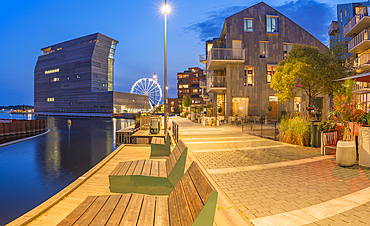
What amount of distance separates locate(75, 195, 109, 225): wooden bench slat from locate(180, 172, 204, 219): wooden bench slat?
1.07 m

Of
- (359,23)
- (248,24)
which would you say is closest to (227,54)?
(248,24)

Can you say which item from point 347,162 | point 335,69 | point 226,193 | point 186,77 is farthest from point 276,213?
point 186,77

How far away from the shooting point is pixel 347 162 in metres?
Result: 5.70

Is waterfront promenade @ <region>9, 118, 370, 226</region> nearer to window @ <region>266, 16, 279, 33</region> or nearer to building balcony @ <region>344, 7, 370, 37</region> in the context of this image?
window @ <region>266, 16, 279, 33</region>

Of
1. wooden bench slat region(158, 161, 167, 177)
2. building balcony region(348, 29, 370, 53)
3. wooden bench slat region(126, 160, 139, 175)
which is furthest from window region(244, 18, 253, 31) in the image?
wooden bench slat region(126, 160, 139, 175)

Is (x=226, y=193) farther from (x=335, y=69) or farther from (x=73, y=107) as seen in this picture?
(x=73, y=107)

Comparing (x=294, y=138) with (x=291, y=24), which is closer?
(x=294, y=138)

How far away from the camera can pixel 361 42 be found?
25797 millimetres

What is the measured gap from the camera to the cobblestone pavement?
319 cm

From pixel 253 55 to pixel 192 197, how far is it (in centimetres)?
2524

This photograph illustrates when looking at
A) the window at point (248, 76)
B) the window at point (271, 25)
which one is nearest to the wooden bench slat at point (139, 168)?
the window at point (248, 76)

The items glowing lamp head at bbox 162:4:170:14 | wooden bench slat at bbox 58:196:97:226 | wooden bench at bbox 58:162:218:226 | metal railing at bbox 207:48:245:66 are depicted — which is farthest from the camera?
metal railing at bbox 207:48:245:66

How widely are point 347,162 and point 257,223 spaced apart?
4467 millimetres

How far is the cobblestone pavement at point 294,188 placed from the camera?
3193 millimetres
